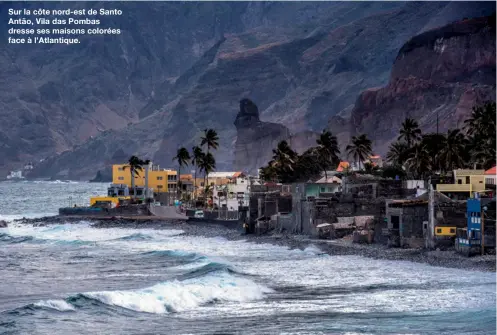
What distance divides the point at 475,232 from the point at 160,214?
82127 mm

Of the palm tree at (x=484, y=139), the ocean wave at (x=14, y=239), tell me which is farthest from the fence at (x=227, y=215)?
the palm tree at (x=484, y=139)

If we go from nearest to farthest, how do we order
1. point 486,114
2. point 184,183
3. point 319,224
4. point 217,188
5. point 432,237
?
point 432,237 → point 319,224 → point 486,114 → point 217,188 → point 184,183

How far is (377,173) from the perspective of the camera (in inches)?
5113

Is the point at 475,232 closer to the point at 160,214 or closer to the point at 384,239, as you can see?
the point at 384,239

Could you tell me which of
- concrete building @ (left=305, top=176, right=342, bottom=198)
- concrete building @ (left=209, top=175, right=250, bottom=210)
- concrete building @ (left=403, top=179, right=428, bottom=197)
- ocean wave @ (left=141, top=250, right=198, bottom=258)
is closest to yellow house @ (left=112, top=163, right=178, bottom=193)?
concrete building @ (left=209, top=175, right=250, bottom=210)

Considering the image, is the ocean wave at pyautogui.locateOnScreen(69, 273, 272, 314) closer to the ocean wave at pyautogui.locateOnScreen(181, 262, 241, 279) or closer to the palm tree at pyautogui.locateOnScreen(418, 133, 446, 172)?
the ocean wave at pyautogui.locateOnScreen(181, 262, 241, 279)

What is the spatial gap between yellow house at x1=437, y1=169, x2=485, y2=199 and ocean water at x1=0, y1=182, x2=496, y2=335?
35.2 ft

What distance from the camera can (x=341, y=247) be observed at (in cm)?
7125

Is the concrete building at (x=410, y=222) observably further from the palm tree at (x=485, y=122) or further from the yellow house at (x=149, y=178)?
the yellow house at (x=149, y=178)

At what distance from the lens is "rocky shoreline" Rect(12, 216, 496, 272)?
56.5 metres

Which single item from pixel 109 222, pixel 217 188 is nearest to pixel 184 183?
pixel 217 188

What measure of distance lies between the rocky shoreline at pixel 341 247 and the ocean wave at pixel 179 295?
12152 mm

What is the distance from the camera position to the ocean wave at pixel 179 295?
147ft

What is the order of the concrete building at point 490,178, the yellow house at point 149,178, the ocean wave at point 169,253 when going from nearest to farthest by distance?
the ocean wave at point 169,253, the concrete building at point 490,178, the yellow house at point 149,178
